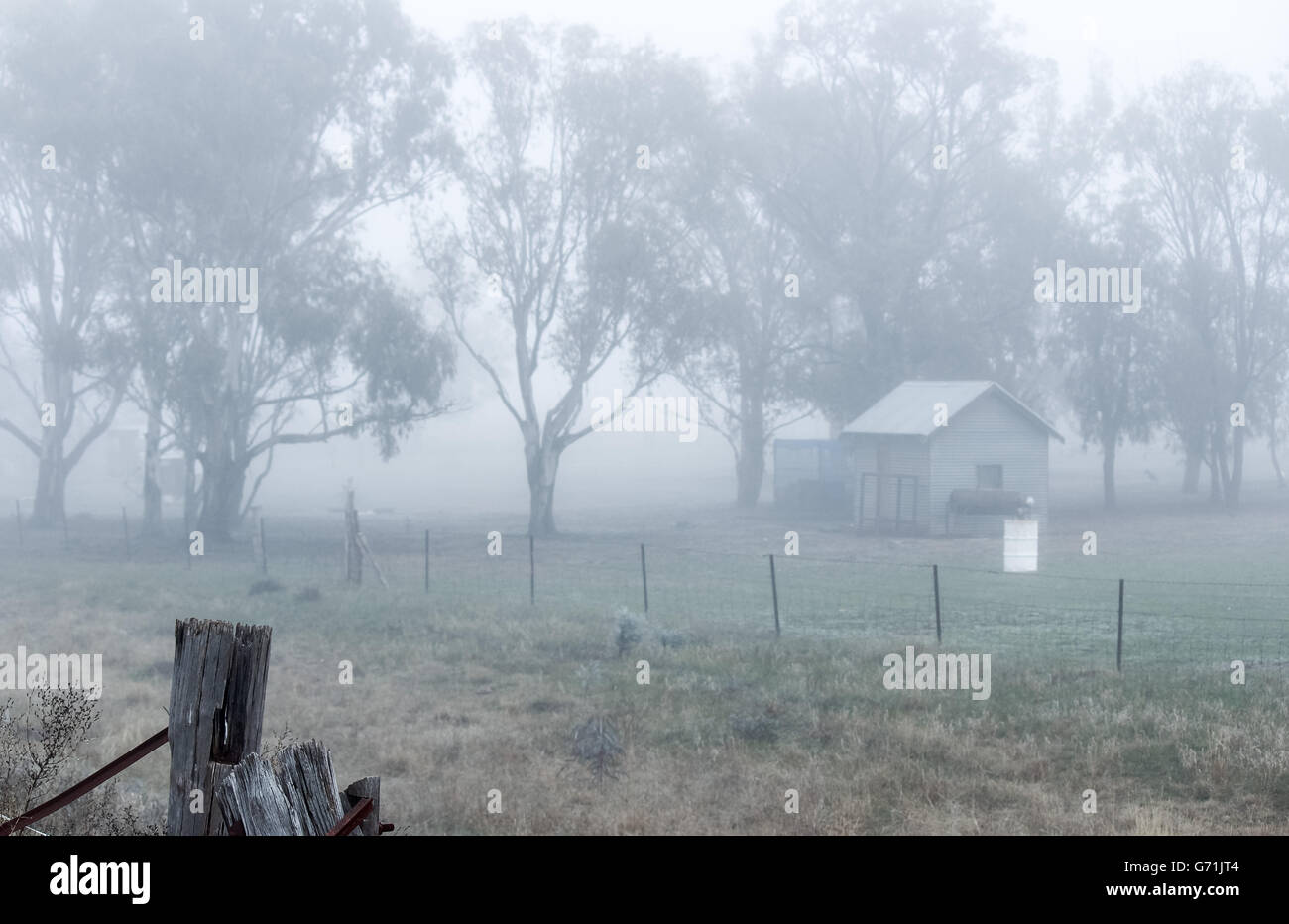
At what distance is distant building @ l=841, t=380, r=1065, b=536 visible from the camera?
39969mm

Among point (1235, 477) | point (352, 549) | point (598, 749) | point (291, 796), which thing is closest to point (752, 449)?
point (1235, 477)

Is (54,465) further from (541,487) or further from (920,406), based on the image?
(920,406)

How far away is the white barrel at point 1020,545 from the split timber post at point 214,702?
28113 mm

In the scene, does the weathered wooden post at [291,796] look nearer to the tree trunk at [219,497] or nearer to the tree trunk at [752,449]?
the tree trunk at [219,497]

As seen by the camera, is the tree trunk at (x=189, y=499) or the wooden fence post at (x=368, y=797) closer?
the wooden fence post at (x=368, y=797)

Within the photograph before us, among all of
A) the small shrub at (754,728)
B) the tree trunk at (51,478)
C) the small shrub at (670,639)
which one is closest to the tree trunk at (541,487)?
the tree trunk at (51,478)

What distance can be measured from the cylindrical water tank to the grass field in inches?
36.1

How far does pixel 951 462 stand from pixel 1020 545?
6.48 meters

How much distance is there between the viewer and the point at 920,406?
42062 millimetres

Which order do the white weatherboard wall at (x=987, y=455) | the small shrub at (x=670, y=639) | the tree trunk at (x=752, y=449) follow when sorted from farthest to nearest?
the tree trunk at (x=752, y=449)
the white weatherboard wall at (x=987, y=455)
the small shrub at (x=670, y=639)

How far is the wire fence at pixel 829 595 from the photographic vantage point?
17781 mm

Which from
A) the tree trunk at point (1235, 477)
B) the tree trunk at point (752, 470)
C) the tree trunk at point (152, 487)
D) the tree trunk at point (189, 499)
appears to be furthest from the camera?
the tree trunk at point (752, 470)

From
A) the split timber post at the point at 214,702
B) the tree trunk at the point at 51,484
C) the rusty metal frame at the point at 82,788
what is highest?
the tree trunk at the point at 51,484

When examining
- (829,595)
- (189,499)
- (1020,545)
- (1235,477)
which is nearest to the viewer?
(829,595)
